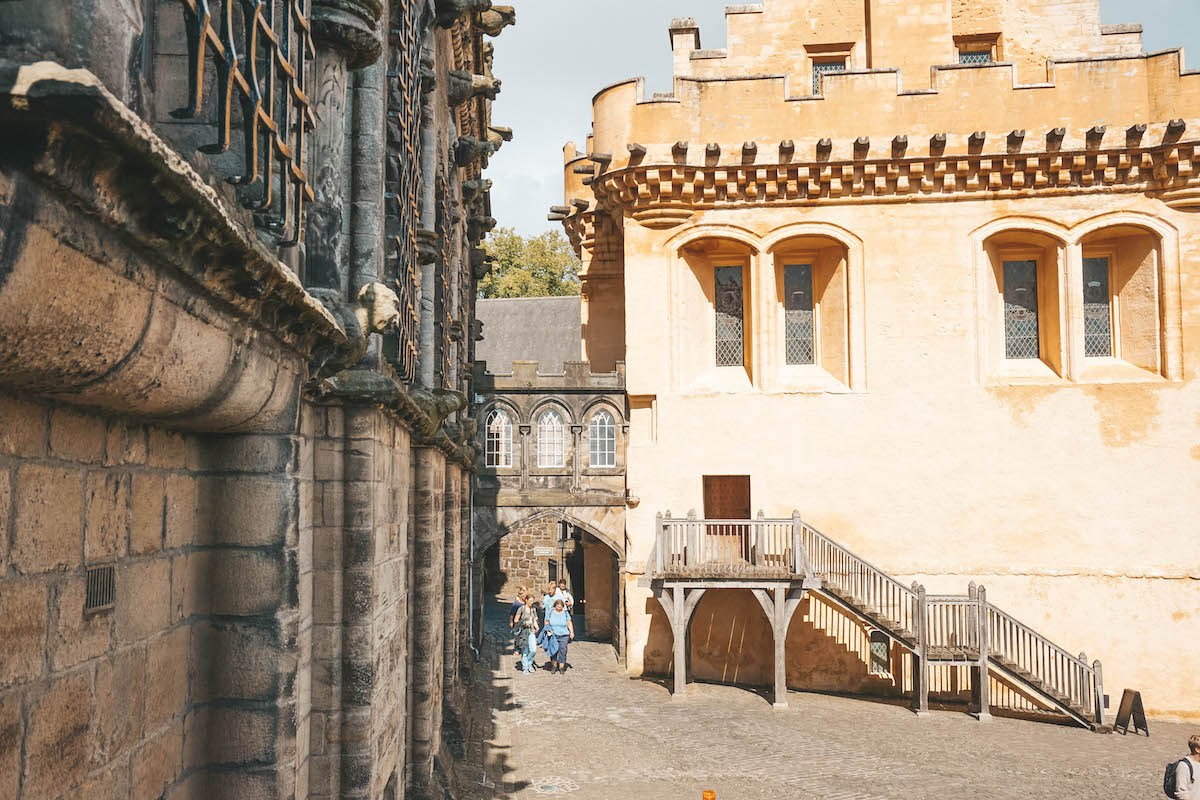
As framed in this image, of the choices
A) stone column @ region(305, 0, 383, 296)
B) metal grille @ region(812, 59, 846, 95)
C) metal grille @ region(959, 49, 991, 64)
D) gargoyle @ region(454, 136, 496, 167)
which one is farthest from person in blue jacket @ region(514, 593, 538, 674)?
stone column @ region(305, 0, 383, 296)

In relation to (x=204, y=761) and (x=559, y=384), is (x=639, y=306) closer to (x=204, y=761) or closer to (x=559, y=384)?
(x=559, y=384)

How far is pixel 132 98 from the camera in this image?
7.96ft

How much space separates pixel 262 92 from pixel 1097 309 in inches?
728

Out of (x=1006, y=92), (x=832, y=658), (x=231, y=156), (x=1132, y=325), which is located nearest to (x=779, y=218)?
(x=1006, y=92)

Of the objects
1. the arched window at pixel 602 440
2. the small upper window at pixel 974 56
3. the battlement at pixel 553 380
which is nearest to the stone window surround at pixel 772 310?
the battlement at pixel 553 380

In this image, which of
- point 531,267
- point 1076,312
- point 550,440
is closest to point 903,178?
point 1076,312

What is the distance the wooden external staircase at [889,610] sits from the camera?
15594 mm

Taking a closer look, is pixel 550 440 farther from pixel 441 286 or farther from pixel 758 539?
pixel 441 286

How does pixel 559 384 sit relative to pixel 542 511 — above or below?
above

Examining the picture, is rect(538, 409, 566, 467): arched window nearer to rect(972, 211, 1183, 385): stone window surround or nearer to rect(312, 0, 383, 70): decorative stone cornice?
rect(972, 211, 1183, 385): stone window surround

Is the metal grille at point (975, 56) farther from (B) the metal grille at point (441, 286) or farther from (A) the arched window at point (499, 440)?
(B) the metal grille at point (441, 286)

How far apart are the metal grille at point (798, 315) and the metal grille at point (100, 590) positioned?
55.6 feet

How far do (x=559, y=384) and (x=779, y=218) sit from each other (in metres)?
5.34

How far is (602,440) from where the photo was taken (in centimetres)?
1941
